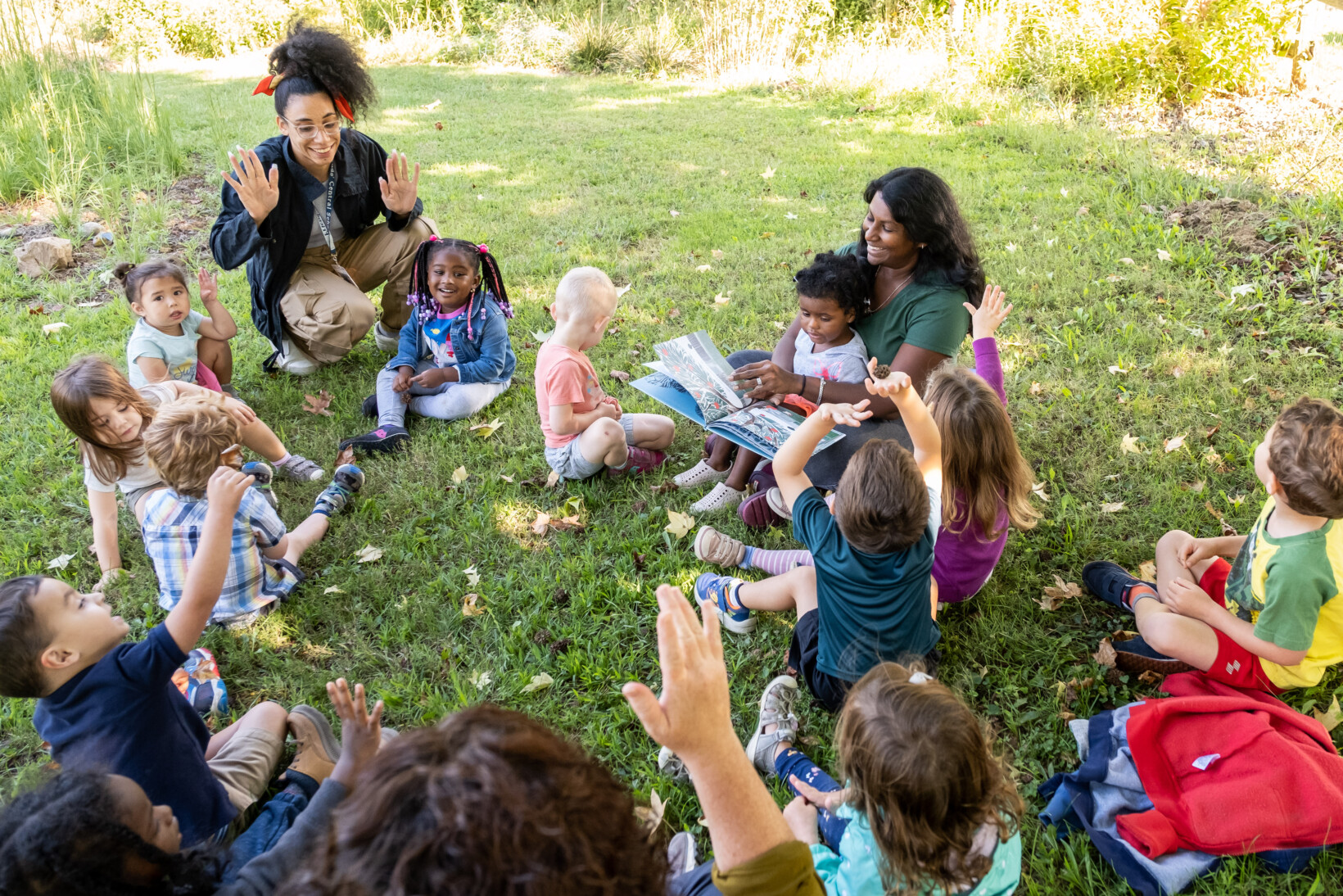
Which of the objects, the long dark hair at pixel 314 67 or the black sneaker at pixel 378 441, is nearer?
the black sneaker at pixel 378 441

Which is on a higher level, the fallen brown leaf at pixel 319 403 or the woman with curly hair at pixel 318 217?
the woman with curly hair at pixel 318 217

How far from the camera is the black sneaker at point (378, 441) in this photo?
14.5ft

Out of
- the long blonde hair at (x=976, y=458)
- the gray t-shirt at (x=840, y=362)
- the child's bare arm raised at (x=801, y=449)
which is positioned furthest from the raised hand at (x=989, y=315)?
the child's bare arm raised at (x=801, y=449)

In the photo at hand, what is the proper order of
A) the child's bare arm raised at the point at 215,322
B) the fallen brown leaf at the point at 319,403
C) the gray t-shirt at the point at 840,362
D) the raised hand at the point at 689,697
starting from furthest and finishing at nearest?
the fallen brown leaf at the point at 319,403
the child's bare arm raised at the point at 215,322
the gray t-shirt at the point at 840,362
the raised hand at the point at 689,697

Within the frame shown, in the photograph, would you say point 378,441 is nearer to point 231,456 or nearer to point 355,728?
point 231,456

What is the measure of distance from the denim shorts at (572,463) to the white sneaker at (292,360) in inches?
77.5

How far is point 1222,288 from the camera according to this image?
5.31 m

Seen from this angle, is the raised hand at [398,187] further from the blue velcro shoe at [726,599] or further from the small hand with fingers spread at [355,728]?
the small hand with fingers spread at [355,728]

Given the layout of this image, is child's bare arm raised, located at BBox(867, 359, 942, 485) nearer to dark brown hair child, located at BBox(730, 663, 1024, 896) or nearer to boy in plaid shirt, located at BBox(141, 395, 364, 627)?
dark brown hair child, located at BBox(730, 663, 1024, 896)

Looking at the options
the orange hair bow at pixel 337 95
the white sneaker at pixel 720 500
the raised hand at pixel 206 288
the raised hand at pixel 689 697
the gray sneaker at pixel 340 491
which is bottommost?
the white sneaker at pixel 720 500

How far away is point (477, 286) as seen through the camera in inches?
189

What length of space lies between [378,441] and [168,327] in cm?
128

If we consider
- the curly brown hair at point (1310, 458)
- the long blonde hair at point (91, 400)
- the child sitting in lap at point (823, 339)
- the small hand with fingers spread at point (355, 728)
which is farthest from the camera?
the child sitting in lap at point (823, 339)

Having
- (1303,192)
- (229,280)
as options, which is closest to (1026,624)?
(1303,192)
